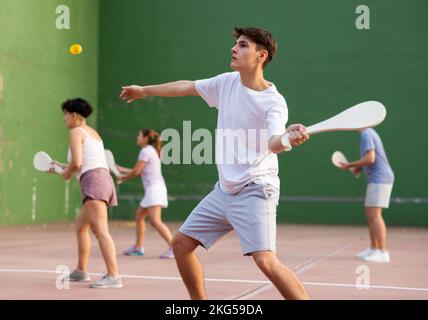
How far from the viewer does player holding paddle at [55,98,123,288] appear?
6.66 m

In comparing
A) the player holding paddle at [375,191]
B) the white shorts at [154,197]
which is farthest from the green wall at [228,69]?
the player holding paddle at [375,191]

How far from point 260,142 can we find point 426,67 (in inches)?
458

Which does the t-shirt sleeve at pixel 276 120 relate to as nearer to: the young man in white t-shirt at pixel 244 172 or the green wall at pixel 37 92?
the young man in white t-shirt at pixel 244 172

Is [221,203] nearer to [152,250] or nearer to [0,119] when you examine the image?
[152,250]

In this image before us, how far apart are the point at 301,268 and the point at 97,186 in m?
2.47

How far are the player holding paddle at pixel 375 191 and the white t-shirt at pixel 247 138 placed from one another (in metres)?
4.62

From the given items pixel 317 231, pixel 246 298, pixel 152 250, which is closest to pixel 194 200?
pixel 317 231

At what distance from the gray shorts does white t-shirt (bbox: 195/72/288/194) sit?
0.19 ft

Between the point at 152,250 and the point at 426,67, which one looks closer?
the point at 152,250

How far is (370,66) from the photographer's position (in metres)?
15.8

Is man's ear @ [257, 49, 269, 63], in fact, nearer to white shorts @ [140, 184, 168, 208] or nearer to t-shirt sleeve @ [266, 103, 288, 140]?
t-shirt sleeve @ [266, 103, 288, 140]

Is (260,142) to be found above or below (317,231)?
above

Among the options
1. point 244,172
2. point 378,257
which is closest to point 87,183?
point 244,172

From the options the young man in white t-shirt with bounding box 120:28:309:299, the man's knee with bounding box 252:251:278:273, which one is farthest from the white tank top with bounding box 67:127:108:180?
the man's knee with bounding box 252:251:278:273
